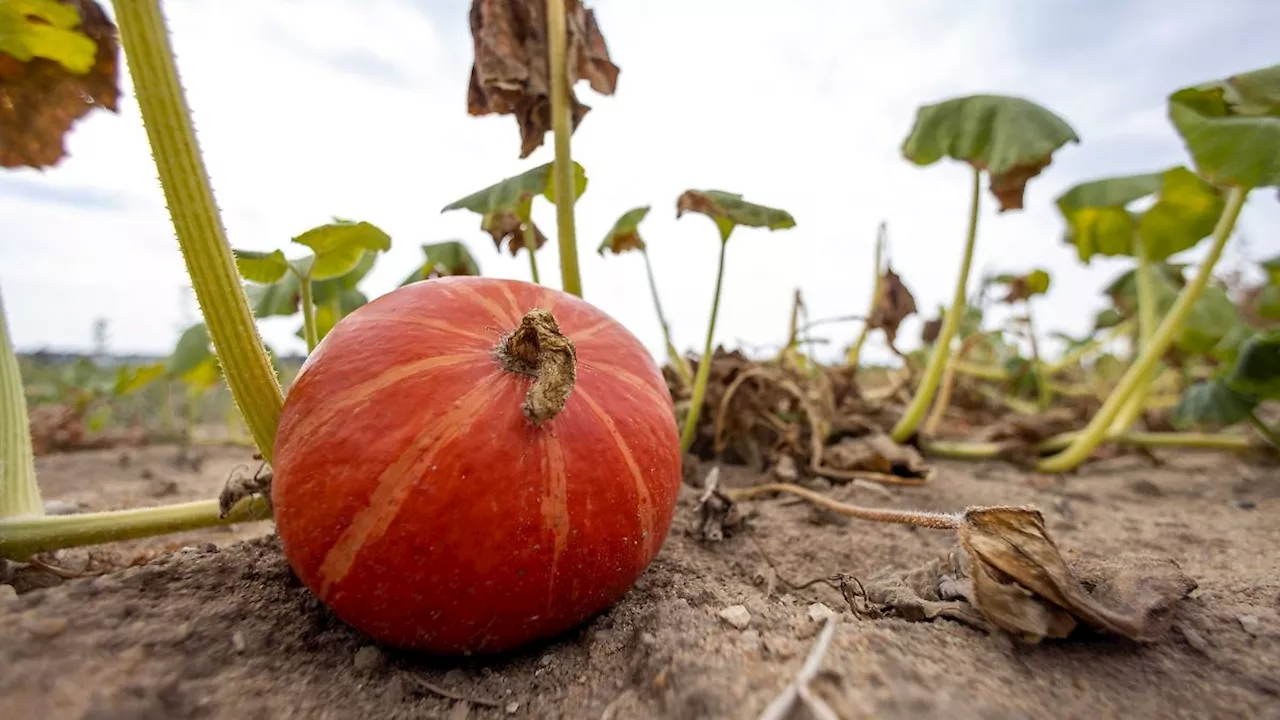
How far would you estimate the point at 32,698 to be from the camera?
701 millimetres

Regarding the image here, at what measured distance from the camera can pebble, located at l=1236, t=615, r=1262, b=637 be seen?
2.93ft

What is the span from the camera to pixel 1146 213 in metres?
2.61

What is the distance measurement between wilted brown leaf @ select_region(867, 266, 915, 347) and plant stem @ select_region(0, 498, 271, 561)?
1.79 m

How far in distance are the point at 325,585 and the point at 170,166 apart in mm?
619

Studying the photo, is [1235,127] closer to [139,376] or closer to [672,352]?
[672,352]

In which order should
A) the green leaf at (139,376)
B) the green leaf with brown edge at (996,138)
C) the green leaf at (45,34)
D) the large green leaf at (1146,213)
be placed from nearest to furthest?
1. the green leaf at (45,34)
2. the green leaf with brown edge at (996,138)
3. the large green leaf at (1146,213)
4. the green leaf at (139,376)

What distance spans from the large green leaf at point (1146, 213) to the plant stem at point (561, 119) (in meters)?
1.90

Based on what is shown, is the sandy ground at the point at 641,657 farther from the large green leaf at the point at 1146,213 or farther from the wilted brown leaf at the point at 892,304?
the large green leaf at the point at 1146,213

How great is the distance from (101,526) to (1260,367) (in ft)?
10.2

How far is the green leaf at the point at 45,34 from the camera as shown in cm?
128

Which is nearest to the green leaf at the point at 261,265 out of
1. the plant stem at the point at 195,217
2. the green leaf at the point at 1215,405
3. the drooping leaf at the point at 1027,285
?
the plant stem at the point at 195,217

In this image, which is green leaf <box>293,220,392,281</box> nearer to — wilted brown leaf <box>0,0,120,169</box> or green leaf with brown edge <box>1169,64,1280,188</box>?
wilted brown leaf <box>0,0,120,169</box>

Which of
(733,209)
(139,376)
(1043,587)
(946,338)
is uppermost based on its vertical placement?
(733,209)

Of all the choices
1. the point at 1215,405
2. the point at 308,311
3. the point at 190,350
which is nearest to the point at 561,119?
the point at 308,311
